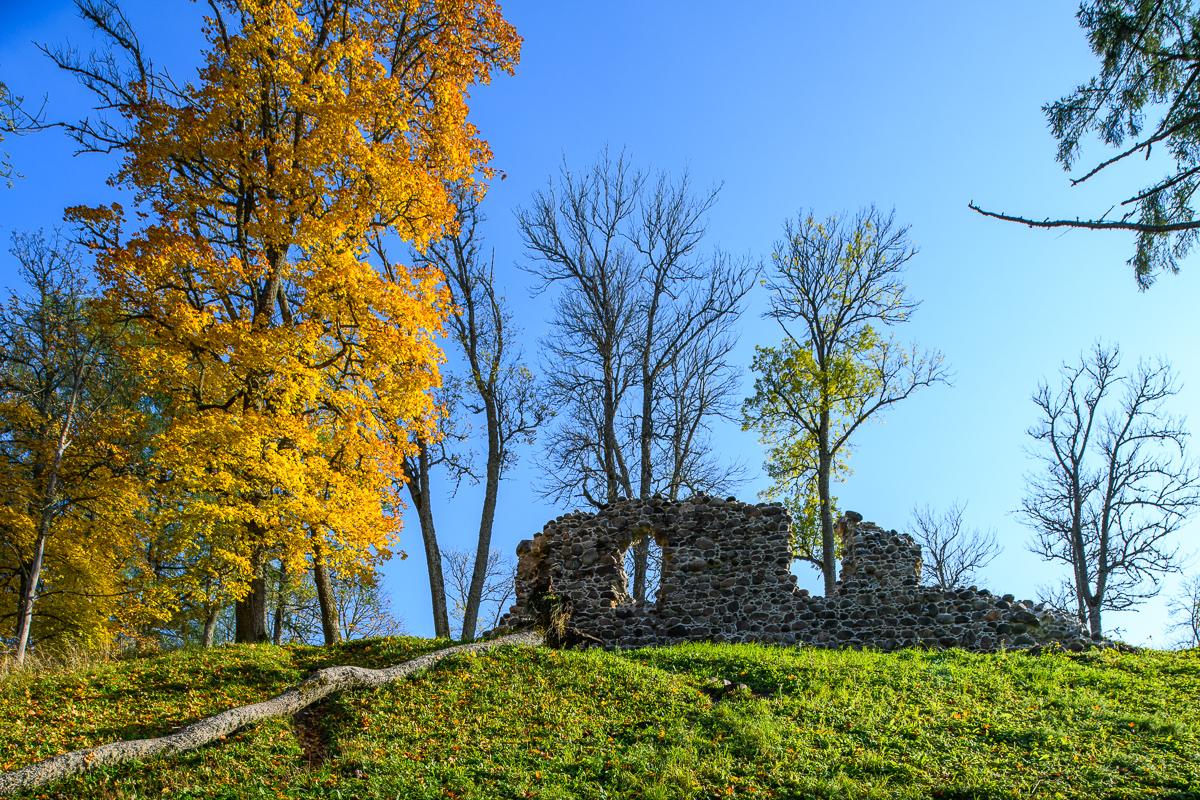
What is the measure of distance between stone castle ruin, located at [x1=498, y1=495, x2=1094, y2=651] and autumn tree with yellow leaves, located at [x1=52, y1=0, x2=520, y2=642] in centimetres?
355

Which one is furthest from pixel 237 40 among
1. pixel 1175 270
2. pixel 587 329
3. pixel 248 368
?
pixel 1175 270

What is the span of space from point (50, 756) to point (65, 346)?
9408 mm

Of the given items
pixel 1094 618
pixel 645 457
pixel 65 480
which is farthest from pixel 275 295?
pixel 1094 618

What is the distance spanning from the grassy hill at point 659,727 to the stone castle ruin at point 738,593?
4.65ft

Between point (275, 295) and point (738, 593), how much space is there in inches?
401

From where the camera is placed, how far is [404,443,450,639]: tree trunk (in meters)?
17.6

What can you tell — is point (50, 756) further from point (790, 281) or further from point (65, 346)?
point (790, 281)

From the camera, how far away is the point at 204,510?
42.2ft

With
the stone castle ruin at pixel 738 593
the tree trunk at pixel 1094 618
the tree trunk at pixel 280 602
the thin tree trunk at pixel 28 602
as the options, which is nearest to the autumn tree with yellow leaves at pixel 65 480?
the thin tree trunk at pixel 28 602

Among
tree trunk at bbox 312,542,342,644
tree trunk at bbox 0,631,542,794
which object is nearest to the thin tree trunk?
tree trunk at bbox 312,542,342,644

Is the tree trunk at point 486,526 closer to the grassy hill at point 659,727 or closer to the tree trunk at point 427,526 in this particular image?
the tree trunk at point 427,526

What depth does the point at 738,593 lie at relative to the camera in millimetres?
14812

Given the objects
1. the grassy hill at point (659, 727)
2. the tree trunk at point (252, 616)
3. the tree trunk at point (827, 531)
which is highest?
the tree trunk at point (827, 531)

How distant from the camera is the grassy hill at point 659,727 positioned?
289 inches
